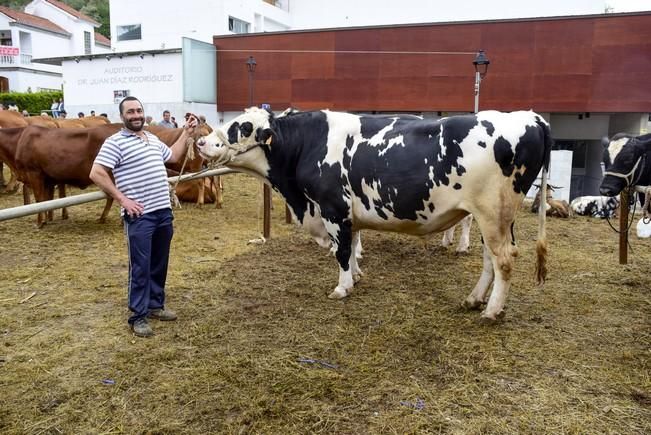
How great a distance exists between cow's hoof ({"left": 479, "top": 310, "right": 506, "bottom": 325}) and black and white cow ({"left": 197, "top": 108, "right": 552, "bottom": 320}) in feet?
0.04

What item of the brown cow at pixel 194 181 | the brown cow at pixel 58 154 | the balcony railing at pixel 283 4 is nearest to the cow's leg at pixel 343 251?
the brown cow at pixel 58 154

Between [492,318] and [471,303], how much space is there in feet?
1.12

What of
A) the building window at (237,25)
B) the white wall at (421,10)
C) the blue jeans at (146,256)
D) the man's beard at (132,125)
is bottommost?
the blue jeans at (146,256)

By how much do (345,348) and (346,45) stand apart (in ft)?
71.4

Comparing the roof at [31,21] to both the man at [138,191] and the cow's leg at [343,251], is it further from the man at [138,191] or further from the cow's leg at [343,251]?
the cow's leg at [343,251]

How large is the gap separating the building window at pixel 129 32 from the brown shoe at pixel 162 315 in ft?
110

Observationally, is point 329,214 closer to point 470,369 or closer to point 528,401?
point 470,369

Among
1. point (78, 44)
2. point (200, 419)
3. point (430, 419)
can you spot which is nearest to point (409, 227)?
point (430, 419)

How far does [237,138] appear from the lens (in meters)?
5.06

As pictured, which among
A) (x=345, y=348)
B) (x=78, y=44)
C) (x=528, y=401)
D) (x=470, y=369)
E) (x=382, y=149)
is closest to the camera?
(x=528, y=401)

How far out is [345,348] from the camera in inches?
160

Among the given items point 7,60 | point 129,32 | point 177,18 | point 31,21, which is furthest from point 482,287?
point 31,21

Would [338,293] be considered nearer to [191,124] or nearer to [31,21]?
[191,124]

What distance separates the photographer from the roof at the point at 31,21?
147 ft
